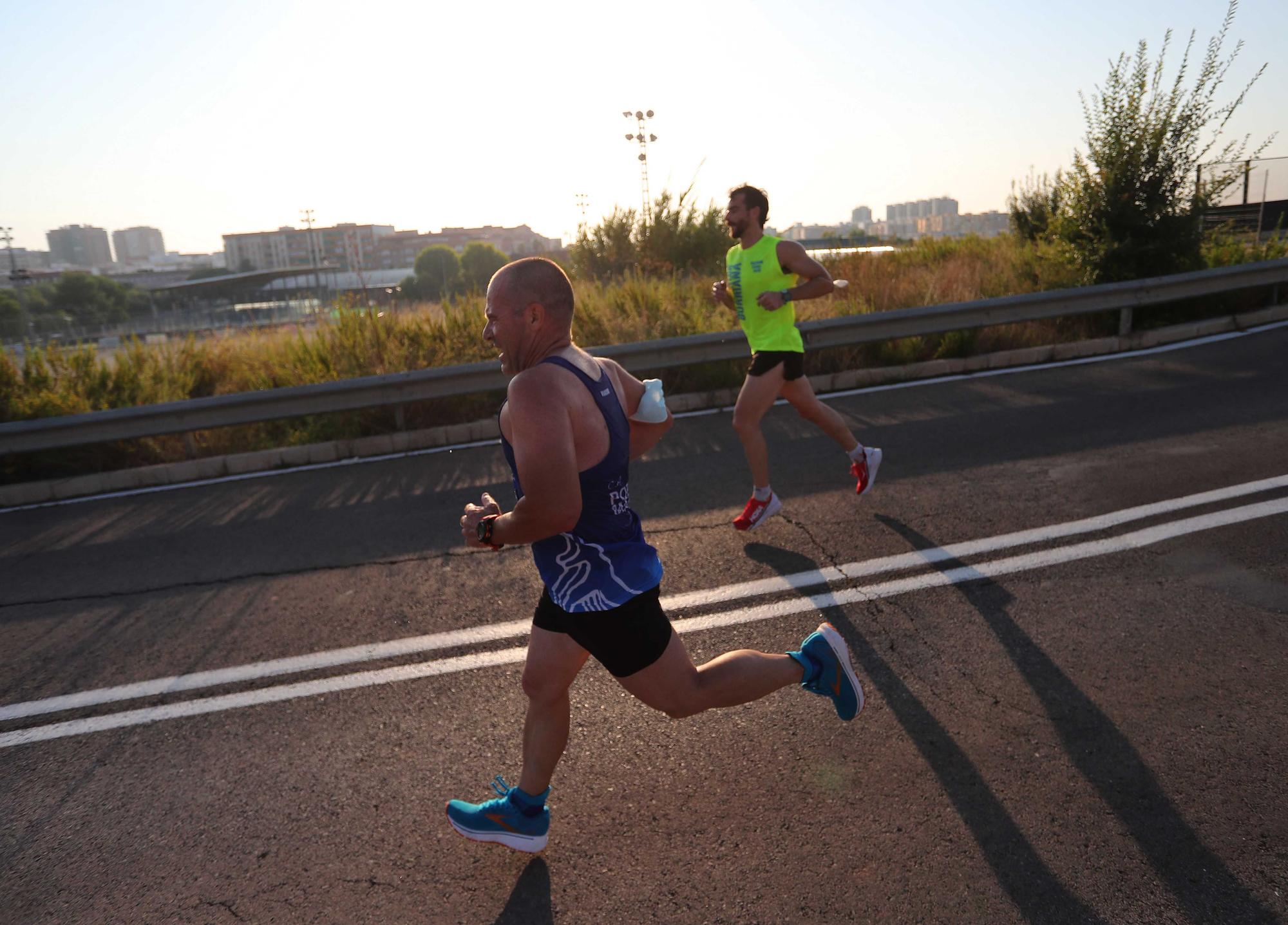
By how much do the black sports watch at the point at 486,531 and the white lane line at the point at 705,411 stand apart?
6025mm

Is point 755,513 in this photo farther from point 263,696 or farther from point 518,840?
point 518,840

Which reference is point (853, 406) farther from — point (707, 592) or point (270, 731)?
point (270, 731)

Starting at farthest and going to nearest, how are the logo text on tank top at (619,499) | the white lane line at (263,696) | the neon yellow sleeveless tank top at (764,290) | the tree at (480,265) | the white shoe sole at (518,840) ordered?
the tree at (480,265)
the neon yellow sleeveless tank top at (764,290)
the white lane line at (263,696)
the white shoe sole at (518,840)
the logo text on tank top at (619,499)

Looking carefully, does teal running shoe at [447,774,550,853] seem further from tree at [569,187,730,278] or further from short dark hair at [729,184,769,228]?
tree at [569,187,730,278]

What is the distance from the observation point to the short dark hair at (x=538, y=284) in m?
2.49

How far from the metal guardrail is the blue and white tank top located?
5.80 m

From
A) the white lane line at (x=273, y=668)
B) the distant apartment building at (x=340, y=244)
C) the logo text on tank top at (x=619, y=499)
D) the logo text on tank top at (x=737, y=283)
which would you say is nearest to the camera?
the logo text on tank top at (x=619, y=499)

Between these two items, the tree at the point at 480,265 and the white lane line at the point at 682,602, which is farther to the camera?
the tree at the point at 480,265

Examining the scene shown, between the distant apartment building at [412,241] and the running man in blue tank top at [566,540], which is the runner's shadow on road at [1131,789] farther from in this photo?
the distant apartment building at [412,241]

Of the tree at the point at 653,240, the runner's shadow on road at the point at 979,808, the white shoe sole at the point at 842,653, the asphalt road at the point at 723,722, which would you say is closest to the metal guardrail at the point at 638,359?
the asphalt road at the point at 723,722

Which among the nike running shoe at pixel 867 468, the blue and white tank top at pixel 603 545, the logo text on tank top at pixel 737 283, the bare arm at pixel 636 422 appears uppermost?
the logo text on tank top at pixel 737 283

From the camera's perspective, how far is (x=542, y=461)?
2.31 m

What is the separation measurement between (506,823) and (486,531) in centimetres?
102

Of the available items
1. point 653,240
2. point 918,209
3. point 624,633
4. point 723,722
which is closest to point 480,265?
point 653,240
